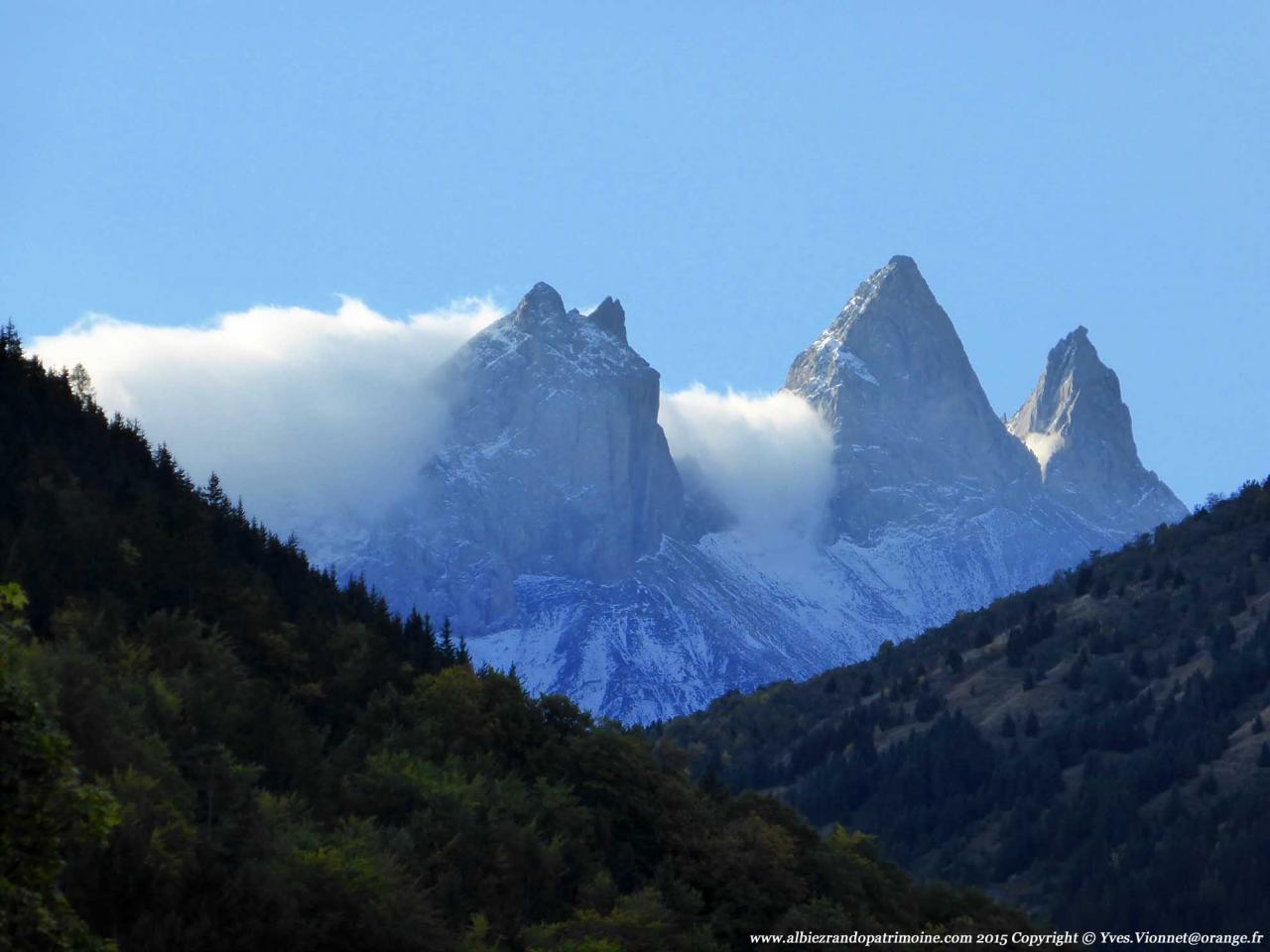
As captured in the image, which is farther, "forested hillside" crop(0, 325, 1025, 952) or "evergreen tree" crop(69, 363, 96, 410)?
"evergreen tree" crop(69, 363, 96, 410)

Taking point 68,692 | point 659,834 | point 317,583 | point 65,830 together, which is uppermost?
point 317,583

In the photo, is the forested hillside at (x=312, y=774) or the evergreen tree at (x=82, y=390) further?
the evergreen tree at (x=82, y=390)

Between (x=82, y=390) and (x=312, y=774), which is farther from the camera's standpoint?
(x=82, y=390)

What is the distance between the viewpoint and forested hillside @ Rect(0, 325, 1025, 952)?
53.1 meters

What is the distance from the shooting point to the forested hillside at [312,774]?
53.1 metres

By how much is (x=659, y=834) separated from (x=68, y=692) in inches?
1288

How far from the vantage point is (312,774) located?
73.6m

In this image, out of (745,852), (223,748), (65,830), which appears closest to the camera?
(65,830)

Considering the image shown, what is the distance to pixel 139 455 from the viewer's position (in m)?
105

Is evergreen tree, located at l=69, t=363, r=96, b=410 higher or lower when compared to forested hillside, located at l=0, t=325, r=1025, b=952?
higher

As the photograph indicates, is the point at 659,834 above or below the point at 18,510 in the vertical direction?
below

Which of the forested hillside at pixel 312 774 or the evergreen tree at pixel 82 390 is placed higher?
the evergreen tree at pixel 82 390

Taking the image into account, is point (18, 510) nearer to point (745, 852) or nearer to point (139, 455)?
point (139, 455)

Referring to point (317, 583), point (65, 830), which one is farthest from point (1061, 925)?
point (65, 830)
